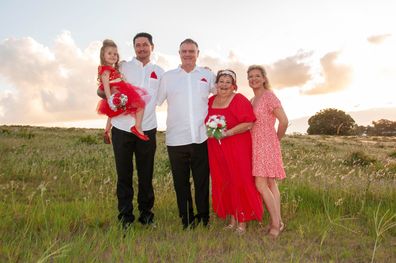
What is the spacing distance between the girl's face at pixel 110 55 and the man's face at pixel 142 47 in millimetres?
346

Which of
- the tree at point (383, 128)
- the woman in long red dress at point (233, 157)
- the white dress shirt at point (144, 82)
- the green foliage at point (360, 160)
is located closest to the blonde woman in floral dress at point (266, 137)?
the woman in long red dress at point (233, 157)

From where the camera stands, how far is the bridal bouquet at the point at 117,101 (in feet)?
19.6

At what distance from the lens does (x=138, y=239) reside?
228 inches

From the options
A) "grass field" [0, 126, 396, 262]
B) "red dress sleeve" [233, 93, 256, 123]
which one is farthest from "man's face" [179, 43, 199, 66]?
"grass field" [0, 126, 396, 262]

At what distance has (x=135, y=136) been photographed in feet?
20.9

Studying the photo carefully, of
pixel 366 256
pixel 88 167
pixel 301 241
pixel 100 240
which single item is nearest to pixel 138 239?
pixel 100 240

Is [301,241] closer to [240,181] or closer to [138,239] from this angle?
[240,181]

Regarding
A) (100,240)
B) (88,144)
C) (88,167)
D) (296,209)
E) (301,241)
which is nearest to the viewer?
(100,240)

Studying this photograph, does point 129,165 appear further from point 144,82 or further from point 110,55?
point 110,55

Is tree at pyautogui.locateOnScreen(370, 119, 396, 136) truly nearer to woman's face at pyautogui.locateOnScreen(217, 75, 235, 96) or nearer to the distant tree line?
the distant tree line

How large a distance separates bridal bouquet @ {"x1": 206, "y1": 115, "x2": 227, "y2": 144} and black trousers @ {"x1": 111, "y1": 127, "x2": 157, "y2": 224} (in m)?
0.94

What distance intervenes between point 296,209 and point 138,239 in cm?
314

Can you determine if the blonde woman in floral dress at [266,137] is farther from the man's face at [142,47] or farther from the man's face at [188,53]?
the man's face at [142,47]

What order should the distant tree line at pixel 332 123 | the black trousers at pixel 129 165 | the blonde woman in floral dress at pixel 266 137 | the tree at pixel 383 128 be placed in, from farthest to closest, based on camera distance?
the tree at pixel 383 128 < the distant tree line at pixel 332 123 < the black trousers at pixel 129 165 < the blonde woman in floral dress at pixel 266 137
